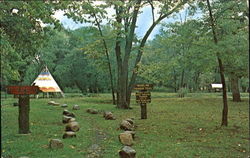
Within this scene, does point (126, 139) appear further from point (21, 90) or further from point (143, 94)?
point (143, 94)

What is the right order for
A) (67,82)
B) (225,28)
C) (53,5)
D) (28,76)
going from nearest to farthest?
(53,5), (225,28), (28,76), (67,82)

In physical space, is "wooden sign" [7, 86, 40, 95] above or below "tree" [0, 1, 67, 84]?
below

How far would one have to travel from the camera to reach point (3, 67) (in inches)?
197

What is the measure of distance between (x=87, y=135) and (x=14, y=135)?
7.11 feet

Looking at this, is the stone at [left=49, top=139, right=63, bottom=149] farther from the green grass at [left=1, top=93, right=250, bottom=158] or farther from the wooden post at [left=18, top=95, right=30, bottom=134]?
the wooden post at [left=18, top=95, right=30, bottom=134]

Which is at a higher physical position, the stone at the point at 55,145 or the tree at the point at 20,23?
the tree at the point at 20,23

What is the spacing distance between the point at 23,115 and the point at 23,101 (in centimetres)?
44

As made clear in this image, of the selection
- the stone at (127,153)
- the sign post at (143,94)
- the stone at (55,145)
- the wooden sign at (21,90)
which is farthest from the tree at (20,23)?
the sign post at (143,94)

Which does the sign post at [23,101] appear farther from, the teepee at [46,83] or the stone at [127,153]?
the teepee at [46,83]

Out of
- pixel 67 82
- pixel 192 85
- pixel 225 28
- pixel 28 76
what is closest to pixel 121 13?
pixel 225 28

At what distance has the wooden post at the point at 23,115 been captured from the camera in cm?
913

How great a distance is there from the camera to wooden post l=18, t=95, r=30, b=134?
9133mm

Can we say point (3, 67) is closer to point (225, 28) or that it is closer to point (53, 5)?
point (53, 5)

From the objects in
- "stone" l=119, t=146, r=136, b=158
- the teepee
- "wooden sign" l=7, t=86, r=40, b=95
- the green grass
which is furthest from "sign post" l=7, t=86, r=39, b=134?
the teepee
